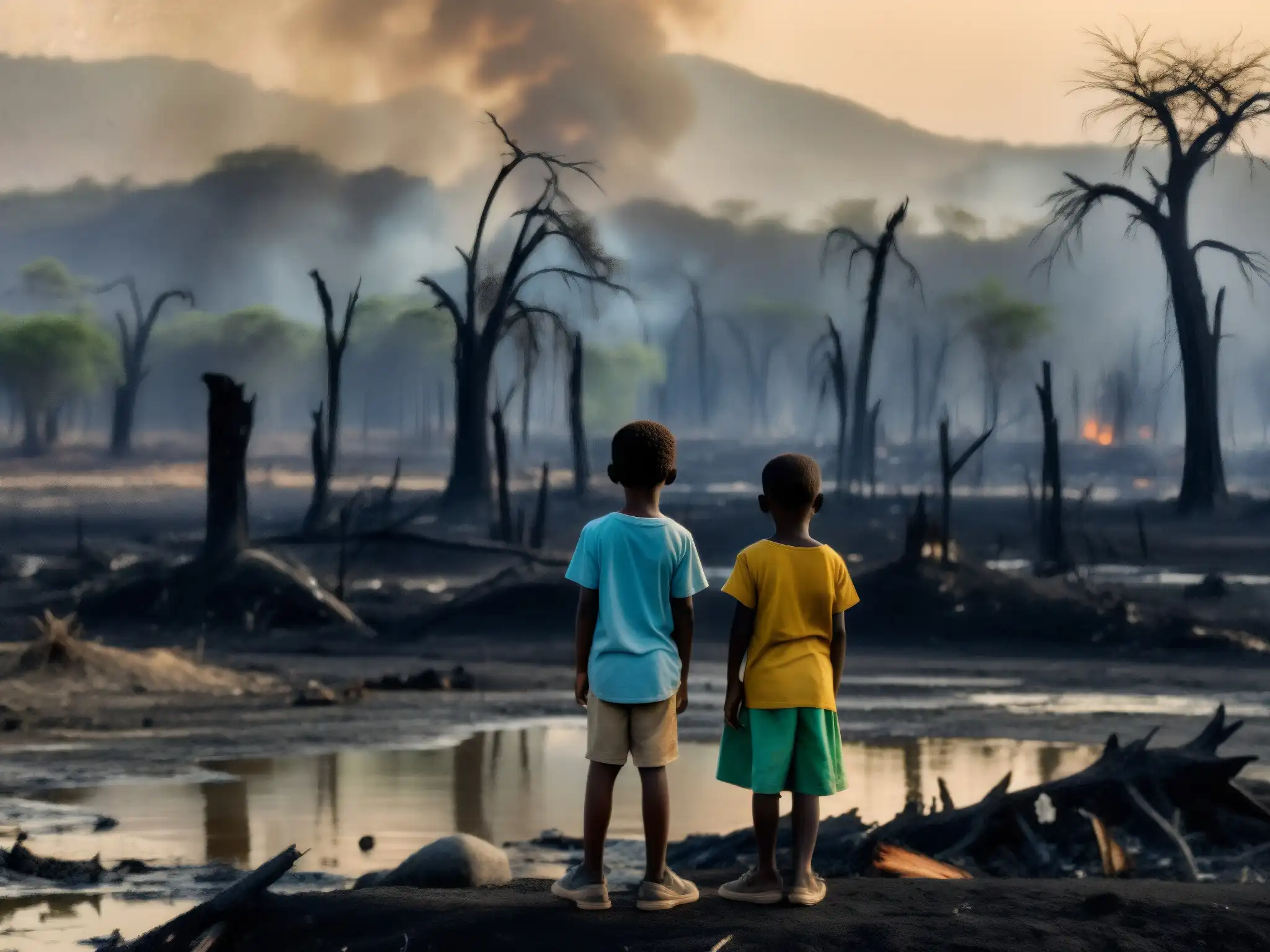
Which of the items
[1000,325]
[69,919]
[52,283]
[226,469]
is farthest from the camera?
[1000,325]

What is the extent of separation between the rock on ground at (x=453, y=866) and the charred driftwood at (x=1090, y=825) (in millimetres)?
1279

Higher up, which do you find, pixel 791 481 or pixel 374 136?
pixel 374 136

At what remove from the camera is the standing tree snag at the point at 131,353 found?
52.2 metres

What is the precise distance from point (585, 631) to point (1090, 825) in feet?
13.1

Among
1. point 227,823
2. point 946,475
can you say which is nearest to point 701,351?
point 946,475

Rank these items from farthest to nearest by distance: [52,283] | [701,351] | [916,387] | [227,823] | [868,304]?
[916,387]
[701,351]
[52,283]
[868,304]
[227,823]

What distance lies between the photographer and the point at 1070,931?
600 centimetres

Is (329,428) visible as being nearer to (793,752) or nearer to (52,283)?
(52,283)

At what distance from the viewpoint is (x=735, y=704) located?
230 inches

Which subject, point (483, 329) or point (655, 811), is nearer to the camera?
point (655, 811)

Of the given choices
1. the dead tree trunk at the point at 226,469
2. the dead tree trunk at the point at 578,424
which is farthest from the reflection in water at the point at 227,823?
the dead tree trunk at the point at 578,424

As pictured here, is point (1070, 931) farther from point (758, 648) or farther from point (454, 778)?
point (454, 778)

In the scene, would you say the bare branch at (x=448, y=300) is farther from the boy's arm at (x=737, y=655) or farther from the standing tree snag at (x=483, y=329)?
the boy's arm at (x=737, y=655)

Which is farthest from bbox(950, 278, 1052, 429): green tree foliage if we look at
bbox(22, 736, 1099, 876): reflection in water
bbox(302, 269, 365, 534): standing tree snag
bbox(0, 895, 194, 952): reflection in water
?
bbox(0, 895, 194, 952): reflection in water
